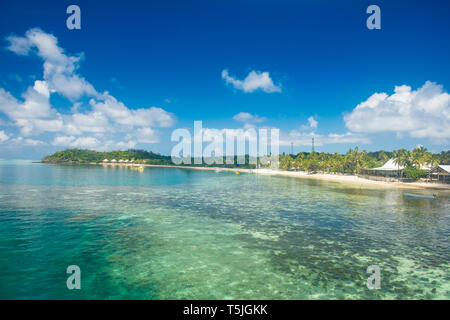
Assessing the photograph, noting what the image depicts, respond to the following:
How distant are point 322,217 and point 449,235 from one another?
8.78 meters

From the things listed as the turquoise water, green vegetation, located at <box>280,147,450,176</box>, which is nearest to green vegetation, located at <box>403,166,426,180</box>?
green vegetation, located at <box>280,147,450,176</box>

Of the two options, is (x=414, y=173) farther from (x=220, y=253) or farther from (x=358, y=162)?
(x=220, y=253)

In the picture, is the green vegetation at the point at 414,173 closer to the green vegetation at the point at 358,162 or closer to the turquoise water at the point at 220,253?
the green vegetation at the point at 358,162

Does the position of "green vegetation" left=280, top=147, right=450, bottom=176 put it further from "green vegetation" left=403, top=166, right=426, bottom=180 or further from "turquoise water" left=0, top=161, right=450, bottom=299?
"turquoise water" left=0, top=161, right=450, bottom=299

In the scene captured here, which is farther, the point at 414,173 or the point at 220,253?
the point at 414,173

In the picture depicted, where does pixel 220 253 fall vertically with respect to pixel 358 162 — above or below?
below

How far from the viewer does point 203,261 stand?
12695mm

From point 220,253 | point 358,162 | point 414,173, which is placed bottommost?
point 220,253

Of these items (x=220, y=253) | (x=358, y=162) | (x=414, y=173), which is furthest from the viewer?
(x=358, y=162)

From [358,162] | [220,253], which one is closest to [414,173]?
[358,162]

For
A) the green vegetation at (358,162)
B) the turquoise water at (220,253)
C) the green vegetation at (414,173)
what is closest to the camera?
the turquoise water at (220,253)

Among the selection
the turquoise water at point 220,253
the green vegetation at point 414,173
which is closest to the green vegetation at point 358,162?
the green vegetation at point 414,173
